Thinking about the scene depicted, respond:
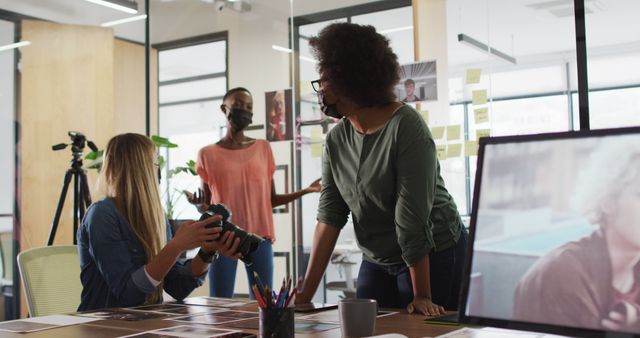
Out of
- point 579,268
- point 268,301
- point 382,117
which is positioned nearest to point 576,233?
point 579,268

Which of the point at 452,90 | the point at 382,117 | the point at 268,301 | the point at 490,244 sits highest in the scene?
the point at 452,90

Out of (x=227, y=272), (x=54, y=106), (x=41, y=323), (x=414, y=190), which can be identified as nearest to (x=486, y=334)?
(x=414, y=190)

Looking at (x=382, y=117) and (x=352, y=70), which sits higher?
(x=352, y=70)

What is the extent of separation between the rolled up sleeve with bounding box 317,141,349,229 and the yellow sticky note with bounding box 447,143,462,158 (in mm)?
1978

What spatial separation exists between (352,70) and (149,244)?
780mm

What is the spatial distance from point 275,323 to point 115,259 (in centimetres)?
82

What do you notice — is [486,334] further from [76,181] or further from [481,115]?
[76,181]

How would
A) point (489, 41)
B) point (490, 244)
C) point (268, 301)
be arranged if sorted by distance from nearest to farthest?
point (490, 244) → point (268, 301) → point (489, 41)

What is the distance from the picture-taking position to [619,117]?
10.9 ft

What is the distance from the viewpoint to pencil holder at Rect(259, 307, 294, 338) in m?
1.15

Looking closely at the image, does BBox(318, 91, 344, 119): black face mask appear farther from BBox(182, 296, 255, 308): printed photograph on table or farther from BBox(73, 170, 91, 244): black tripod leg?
BBox(73, 170, 91, 244): black tripod leg

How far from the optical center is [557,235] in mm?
780

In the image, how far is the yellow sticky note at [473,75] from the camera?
3686mm

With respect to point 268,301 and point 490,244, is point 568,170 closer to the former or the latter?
point 490,244
